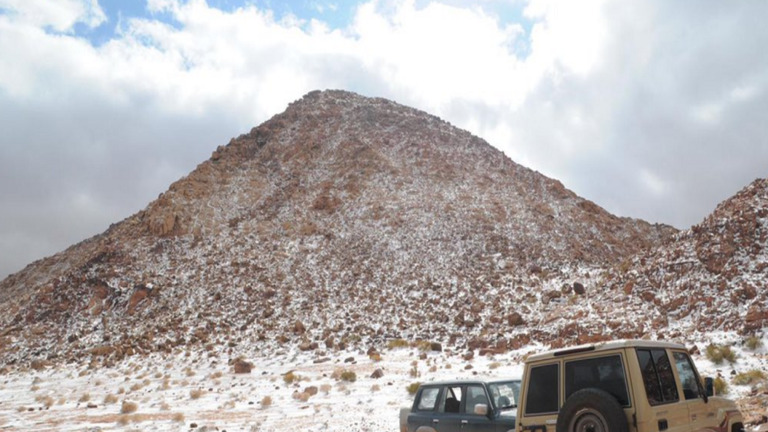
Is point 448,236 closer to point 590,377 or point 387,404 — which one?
point 387,404

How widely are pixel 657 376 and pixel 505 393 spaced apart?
3112 millimetres

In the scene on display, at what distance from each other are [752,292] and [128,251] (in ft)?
143

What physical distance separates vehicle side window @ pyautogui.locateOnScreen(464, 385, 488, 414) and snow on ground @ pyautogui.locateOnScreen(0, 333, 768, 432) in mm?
3817

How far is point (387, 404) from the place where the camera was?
18.5m

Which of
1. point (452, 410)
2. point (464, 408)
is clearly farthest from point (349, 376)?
point (464, 408)

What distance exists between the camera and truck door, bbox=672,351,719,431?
670 cm

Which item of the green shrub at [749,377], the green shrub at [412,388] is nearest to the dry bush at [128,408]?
the green shrub at [412,388]

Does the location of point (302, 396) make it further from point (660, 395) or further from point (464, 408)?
point (660, 395)

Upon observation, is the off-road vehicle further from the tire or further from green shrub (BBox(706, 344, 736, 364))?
green shrub (BBox(706, 344, 736, 364))

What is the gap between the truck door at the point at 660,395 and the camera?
612 cm

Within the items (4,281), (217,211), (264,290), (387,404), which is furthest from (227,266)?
(4,281)

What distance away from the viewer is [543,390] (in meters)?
7.13

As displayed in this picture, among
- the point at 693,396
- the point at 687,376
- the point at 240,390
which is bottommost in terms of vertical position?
the point at 693,396

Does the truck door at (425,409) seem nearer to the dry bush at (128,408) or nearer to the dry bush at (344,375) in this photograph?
the dry bush at (344,375)
